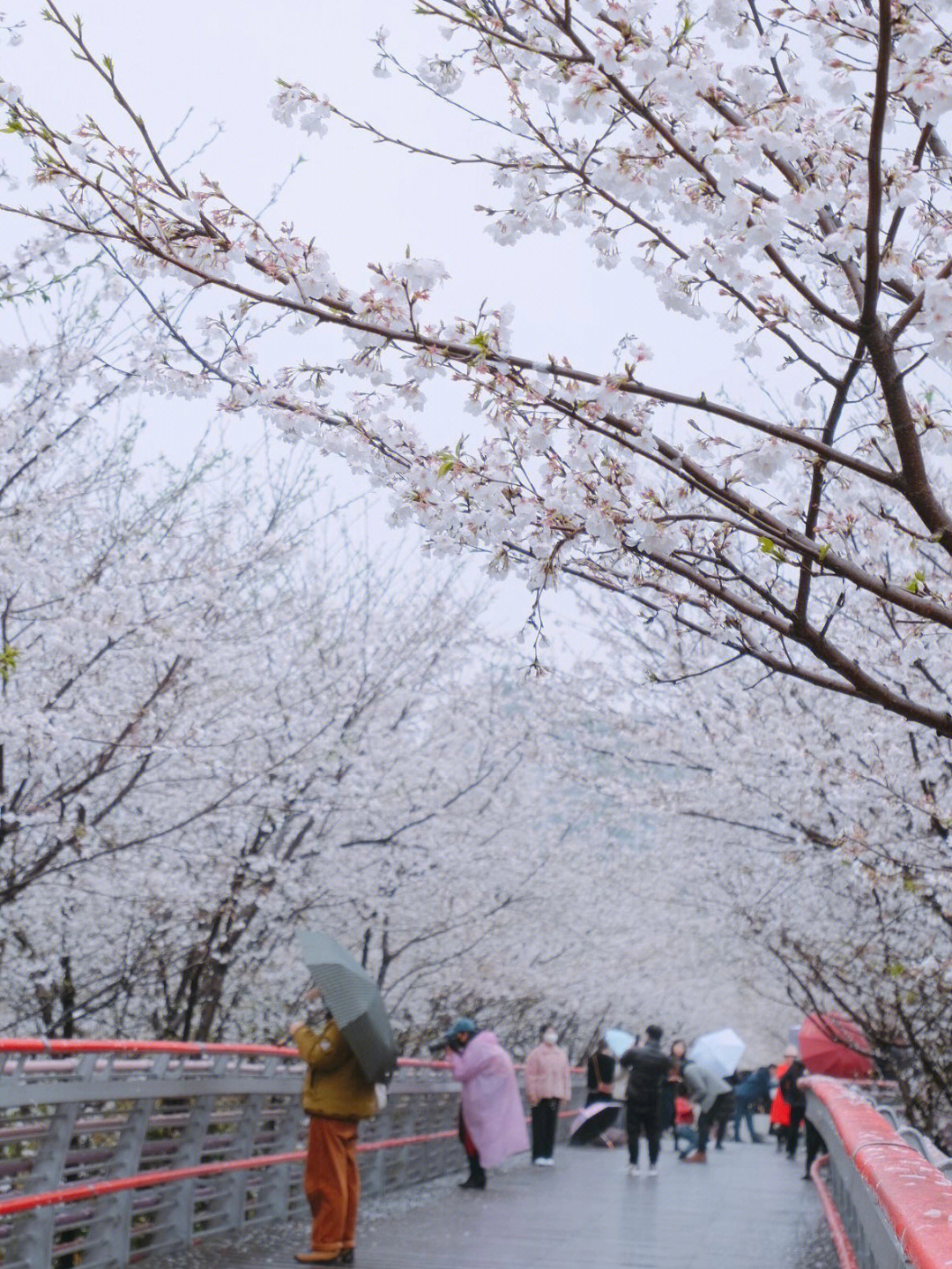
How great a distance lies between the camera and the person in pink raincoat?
14.0 m

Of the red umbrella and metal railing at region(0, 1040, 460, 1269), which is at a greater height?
the red umbrella

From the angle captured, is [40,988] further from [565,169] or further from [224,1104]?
[565,169]

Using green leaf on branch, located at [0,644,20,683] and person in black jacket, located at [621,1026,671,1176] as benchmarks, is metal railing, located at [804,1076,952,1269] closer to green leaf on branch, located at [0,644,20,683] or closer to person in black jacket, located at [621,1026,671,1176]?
green leaf on branch, located at [0,644,20,683]

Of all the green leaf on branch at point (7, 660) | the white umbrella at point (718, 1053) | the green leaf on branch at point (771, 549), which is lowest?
the white umbrella at point (718, 1053)

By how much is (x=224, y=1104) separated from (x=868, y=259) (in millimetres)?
8673

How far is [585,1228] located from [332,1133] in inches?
133

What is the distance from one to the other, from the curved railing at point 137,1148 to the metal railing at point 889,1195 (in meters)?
3.57

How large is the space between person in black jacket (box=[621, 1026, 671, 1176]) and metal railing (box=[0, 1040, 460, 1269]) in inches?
227

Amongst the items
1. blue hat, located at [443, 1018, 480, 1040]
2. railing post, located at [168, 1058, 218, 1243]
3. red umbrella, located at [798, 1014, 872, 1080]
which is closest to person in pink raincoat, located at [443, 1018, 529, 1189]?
blue hat, located at [443, 1018, 480, 1040]

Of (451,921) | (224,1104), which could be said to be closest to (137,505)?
(224,1104)

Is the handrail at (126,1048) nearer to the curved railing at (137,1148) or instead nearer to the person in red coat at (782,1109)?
the curved railing at (137,1148)

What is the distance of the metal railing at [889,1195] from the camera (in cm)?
321

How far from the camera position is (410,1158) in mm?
14516

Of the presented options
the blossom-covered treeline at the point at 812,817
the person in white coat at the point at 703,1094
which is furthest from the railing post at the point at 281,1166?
the person in white coat at the point at 703,1094
